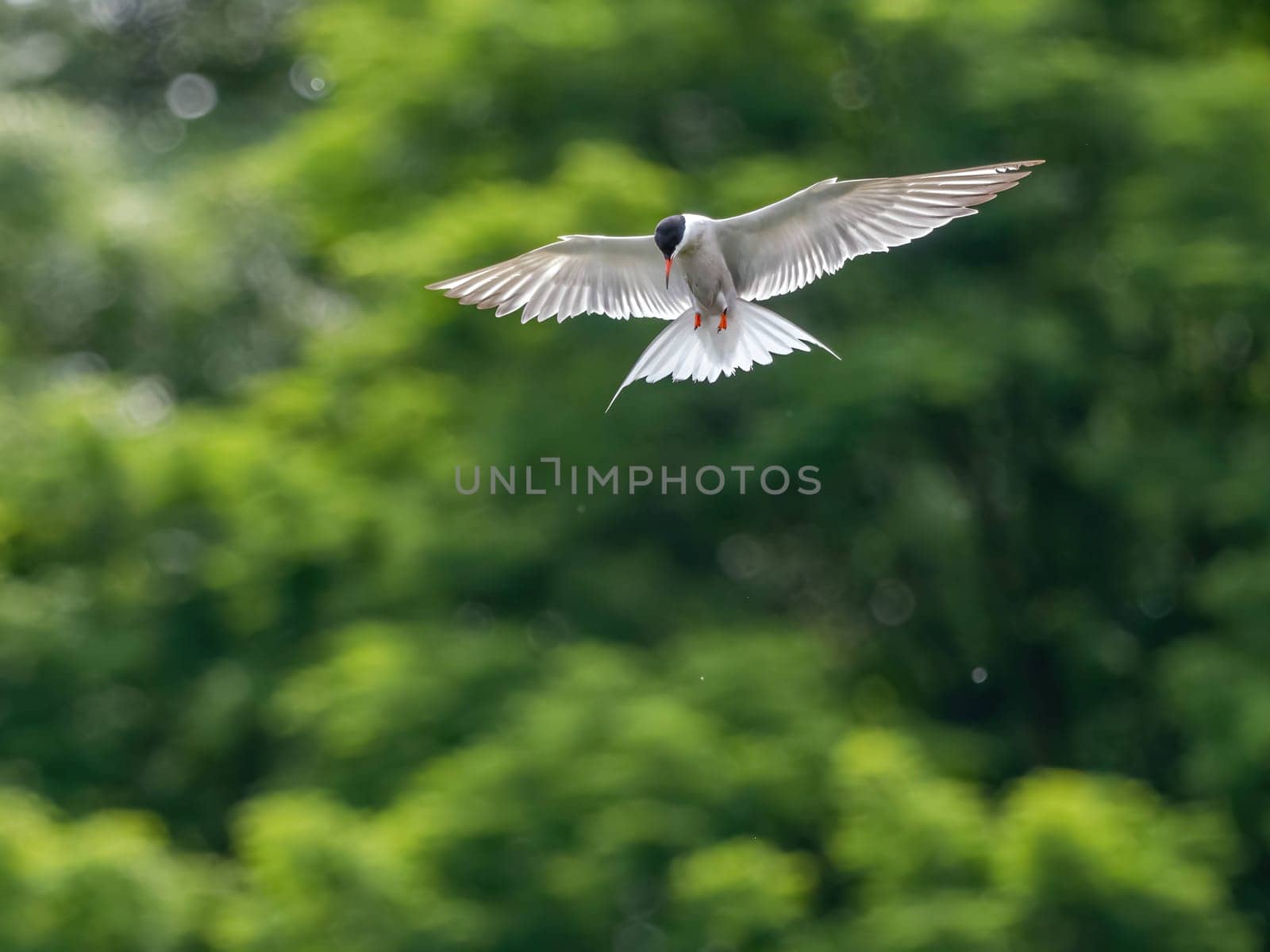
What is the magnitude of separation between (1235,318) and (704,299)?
4.07 m

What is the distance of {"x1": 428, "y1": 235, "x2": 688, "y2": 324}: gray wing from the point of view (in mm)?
6797

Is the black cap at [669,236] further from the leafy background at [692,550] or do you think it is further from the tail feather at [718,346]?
the leafy background at [692,550]

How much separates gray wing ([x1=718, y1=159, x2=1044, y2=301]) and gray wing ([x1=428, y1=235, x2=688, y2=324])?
35 cm

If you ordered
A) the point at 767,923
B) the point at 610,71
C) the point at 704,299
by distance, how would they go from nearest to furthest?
the point at 704,299 < the point at 767,923 < the point at 610,71

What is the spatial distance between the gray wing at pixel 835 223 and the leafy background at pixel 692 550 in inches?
61.6

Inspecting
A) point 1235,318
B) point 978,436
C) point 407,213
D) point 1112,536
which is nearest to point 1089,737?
point 1112,536

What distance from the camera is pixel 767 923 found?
24.7 ft

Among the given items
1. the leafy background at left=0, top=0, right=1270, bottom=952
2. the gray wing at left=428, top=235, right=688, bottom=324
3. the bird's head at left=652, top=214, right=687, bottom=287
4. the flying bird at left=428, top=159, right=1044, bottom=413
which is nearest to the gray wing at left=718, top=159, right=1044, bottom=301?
the flying bird at left=428, top=159, right=1044, bottom=413

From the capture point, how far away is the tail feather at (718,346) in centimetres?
629

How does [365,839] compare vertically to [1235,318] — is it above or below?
below

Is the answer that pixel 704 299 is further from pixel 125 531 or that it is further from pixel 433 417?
pixel 125 531

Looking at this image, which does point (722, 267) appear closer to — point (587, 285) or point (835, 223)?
point (835, 223)

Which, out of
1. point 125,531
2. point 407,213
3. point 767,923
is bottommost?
point 767,923

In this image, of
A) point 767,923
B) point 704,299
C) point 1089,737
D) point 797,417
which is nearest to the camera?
point 704,299
